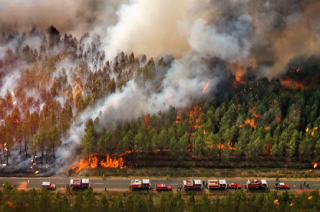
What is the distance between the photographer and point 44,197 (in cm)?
3797

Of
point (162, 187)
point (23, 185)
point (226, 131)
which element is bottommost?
point (162, 187)

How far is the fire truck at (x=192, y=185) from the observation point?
46312mm

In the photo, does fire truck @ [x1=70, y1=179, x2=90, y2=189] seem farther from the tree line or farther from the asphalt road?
the tree line

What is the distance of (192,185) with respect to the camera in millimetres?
46312

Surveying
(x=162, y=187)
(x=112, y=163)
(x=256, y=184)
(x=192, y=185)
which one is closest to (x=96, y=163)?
(x=112, y=163)

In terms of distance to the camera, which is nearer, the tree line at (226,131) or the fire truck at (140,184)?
the fire truck at (140,184)

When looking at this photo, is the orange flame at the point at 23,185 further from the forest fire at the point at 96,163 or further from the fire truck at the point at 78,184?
the forest fire at the point at 96,163

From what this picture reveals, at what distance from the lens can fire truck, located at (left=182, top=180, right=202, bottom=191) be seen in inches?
1823

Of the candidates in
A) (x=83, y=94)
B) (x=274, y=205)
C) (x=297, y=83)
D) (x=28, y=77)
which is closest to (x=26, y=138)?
(x=83, y=94)

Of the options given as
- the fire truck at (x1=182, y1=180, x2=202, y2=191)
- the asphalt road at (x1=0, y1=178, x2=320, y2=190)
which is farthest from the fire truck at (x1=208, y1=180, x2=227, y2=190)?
the asphalt road at (x1=0, y1=178, x2=320, y2=190)

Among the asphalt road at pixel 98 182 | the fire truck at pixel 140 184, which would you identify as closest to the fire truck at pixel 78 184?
→ the asphalt road at pixel 98 182

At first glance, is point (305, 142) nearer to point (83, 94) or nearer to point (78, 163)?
point (78, 163)

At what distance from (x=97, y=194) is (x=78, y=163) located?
9.97m

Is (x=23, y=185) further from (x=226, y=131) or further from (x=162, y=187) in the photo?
(x=226, y=131)
